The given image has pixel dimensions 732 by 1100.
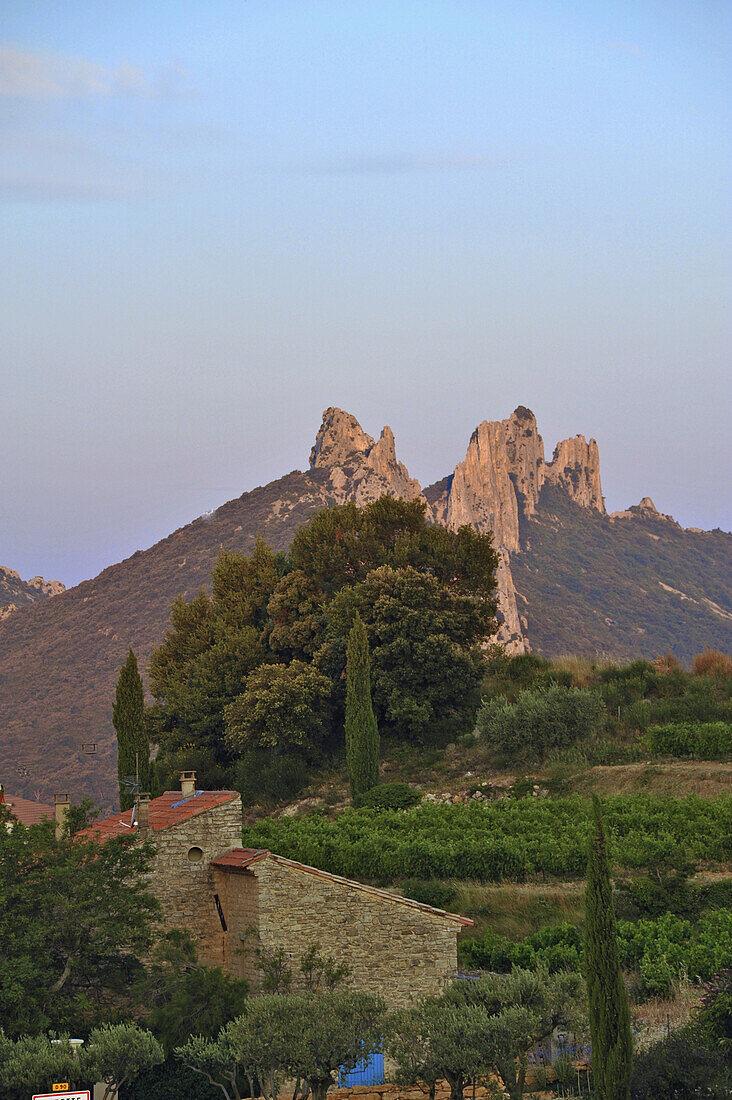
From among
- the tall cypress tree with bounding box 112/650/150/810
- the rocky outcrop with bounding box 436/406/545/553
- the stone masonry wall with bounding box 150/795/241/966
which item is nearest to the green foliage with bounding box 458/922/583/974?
the stone masonry wall with bounding box 150/795/241/966

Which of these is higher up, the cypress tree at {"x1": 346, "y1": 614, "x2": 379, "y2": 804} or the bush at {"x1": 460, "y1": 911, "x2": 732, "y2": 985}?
the cypress tree at {"x1": 346, "y1": 614, "x2": 379, "y2": 804}

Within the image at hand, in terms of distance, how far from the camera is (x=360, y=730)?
2998 centimetres

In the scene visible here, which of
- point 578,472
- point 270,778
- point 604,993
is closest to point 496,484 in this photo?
point 578,472

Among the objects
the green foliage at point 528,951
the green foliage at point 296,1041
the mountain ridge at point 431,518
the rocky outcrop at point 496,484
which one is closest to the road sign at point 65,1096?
the green foliage at point 296,1041

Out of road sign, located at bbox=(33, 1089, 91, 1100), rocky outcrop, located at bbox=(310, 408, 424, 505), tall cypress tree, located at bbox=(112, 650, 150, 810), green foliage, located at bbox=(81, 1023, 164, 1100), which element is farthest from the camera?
rocky outcrop, located at bbox=(310, 408, 424, 505)

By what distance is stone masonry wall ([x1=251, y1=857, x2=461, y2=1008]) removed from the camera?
1531 centimetres

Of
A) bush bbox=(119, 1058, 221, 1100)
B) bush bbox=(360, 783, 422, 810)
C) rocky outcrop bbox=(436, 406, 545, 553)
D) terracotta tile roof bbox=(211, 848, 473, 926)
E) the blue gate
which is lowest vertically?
the blue gate

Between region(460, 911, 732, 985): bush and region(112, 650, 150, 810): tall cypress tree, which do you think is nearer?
region(460, 911, 732, 985): bush

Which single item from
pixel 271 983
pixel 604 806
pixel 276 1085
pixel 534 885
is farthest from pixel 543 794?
pixel 276 1085

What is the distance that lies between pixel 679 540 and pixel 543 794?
135092 mm

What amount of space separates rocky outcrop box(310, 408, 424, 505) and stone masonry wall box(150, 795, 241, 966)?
288ft

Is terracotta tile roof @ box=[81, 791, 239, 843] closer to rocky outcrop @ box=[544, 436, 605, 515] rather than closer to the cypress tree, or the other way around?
the cypress tree

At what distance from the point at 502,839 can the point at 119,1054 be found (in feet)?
37.2

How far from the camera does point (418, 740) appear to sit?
112ft
